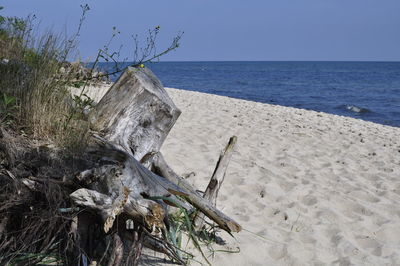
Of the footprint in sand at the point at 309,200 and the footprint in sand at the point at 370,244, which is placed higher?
the footprint in sand at the point at 309,200

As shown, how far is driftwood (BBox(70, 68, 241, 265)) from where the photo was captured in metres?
2.67

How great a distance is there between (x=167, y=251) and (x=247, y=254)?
825 millimetres

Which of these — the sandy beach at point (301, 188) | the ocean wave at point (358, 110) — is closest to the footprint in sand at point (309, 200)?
the sandy beach at point (301, 188)

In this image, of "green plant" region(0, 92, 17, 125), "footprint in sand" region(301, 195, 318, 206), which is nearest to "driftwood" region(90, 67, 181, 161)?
"green plant" region(0, 92, 17, 125)

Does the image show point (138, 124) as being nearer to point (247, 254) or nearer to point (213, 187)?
point (213, 187)

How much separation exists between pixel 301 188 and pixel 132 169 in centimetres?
298

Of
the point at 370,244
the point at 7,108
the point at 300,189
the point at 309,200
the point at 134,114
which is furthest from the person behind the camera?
the point at 300,189

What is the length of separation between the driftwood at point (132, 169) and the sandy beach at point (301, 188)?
30.5 inches

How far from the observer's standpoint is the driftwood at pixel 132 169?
2.67 metres

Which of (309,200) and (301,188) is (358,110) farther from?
(309,200)

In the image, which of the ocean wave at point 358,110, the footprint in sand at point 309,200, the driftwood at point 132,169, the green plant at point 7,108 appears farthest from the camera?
the ocean wave at point 358,110

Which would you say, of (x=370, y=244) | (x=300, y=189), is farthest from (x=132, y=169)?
(x=300, y=189)

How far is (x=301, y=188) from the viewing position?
5363 mm

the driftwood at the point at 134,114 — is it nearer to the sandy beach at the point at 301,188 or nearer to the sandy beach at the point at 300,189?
the sandy beach at the point at 300,189
